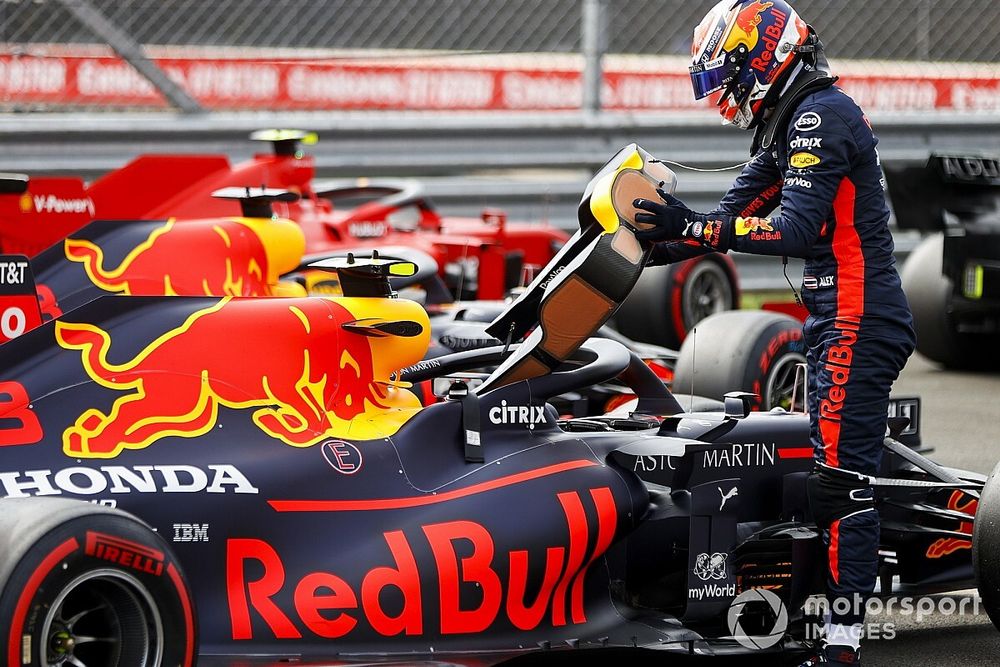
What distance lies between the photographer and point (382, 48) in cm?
1156

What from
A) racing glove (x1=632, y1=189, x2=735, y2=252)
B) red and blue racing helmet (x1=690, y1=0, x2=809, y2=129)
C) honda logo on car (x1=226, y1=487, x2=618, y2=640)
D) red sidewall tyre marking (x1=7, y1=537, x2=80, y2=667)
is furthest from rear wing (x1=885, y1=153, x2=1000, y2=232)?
red sidewall tyre marking (x1=7, y1=537, x2=80, y2=667)

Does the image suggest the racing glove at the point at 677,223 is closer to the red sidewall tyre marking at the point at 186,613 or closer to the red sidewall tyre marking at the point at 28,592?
the red sidewall tyre marking at the point at 186,613

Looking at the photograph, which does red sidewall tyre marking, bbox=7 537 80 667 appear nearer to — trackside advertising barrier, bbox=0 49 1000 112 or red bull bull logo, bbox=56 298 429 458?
red bull bull logo, bbox=56 298 429 458

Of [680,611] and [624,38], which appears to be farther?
[624,38]

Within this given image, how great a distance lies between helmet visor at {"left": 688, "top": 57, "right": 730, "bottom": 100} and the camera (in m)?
4.47

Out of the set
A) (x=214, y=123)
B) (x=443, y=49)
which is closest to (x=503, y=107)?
(x=443, y=49)

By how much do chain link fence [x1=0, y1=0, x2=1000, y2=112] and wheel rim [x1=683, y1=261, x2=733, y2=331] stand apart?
2.53m

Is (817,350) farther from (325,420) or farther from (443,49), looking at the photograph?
(443,49)

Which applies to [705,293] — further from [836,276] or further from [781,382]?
[836,276]

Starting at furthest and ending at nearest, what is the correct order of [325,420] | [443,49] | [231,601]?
[443,49] < [325,420] < [231,601]

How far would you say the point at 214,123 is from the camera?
36.2 ft

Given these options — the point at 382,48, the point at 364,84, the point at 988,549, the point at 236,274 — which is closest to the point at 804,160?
the point at 988,549

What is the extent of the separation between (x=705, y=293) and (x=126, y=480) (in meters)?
6.17

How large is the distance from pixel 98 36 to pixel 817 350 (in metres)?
7.69
